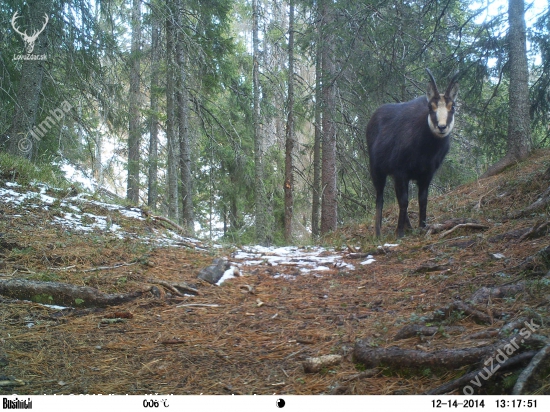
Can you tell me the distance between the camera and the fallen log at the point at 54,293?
393cm

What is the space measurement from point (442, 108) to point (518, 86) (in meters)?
2.80

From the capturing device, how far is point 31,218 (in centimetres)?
609

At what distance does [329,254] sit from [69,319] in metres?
4.26

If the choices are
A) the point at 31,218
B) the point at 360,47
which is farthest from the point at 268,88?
the point at 31,218

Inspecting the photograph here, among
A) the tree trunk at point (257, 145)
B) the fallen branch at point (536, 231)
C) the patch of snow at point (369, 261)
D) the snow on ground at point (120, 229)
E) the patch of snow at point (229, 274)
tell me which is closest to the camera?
the fallen branch at point (536, 231)

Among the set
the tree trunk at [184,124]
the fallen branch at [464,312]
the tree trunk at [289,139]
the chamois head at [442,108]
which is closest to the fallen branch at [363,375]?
the fallen branch at [464,312]

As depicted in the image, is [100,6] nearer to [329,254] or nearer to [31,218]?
[31,218]

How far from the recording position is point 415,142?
23.7 ft

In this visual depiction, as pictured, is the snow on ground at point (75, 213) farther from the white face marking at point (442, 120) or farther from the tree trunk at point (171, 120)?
the white face marking at point (442, 120)

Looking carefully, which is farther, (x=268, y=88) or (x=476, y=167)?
(x=268, y=88)

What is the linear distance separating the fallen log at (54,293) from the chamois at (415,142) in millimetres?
4953

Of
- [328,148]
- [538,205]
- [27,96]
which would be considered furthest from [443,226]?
[27,96]
